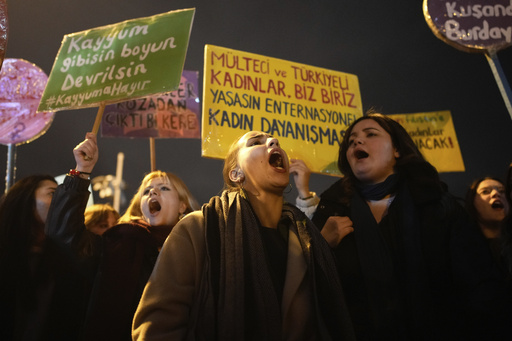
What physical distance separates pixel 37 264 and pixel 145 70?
1607mm

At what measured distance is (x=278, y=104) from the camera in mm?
3797

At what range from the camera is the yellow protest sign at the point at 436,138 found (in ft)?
15.0

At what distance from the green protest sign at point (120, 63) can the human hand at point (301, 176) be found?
1121mm

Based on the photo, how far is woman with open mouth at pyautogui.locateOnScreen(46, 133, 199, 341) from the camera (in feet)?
7.86

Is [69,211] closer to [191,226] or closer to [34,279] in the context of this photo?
[34,279]

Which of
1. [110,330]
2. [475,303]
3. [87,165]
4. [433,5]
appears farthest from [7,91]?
[475,303]

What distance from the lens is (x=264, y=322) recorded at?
161 centimetres

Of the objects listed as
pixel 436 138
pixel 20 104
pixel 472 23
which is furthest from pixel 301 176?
pixel 20 104

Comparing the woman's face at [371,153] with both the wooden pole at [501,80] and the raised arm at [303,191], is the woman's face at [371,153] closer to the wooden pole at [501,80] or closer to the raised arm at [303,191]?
the raised arm at [303,191]

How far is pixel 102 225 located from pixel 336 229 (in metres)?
2.26

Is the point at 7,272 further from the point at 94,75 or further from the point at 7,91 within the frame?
the point at 7,91

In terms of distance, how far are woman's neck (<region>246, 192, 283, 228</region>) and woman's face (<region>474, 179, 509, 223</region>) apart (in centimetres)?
210

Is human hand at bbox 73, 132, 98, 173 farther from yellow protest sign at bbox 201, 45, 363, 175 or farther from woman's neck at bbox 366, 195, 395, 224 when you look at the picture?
woman's neck at bbox 366, 195, 395, 224

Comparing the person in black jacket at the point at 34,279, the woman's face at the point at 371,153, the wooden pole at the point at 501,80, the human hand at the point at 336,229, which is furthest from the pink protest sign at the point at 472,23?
the person in black jacket at the point at 34,279
